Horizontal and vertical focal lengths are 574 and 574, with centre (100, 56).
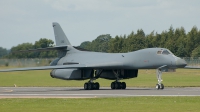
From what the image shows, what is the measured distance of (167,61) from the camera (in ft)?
116

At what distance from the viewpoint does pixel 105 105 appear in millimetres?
22578

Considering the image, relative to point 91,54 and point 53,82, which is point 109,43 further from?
point 91,54

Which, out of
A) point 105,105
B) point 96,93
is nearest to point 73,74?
point 96,93

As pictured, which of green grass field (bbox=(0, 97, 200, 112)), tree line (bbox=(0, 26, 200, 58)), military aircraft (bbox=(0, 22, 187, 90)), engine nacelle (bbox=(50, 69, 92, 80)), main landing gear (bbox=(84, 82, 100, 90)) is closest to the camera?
green grass field (bbox=(0, 97, 200, 112))

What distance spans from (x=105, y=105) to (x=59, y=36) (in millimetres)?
22570

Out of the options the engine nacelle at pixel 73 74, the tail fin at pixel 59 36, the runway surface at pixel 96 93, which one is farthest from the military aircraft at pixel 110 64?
the runway surface at pixel 96 93

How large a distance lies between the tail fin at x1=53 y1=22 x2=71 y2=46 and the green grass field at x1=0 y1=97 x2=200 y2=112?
19.2 meters

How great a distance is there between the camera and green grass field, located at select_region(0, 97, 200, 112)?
20.9 meters

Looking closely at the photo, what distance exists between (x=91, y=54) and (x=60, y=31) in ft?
17.9

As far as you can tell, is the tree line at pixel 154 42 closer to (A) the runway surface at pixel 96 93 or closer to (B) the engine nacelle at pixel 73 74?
(B) the engine nacelle at pixel 73 74

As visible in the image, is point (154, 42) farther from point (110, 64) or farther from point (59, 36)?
point (110, 64)

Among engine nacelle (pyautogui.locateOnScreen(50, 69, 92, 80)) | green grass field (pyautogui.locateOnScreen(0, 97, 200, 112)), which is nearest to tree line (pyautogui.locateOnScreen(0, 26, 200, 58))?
engine nacelle (pyautogui.locateOnScreen(50, 69, 92, 80))

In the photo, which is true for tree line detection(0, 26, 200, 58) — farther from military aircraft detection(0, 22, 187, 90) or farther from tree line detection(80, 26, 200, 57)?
military aircraft detection(0, 22, 187, 90)

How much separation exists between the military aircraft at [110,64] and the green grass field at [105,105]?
10.0 meters
